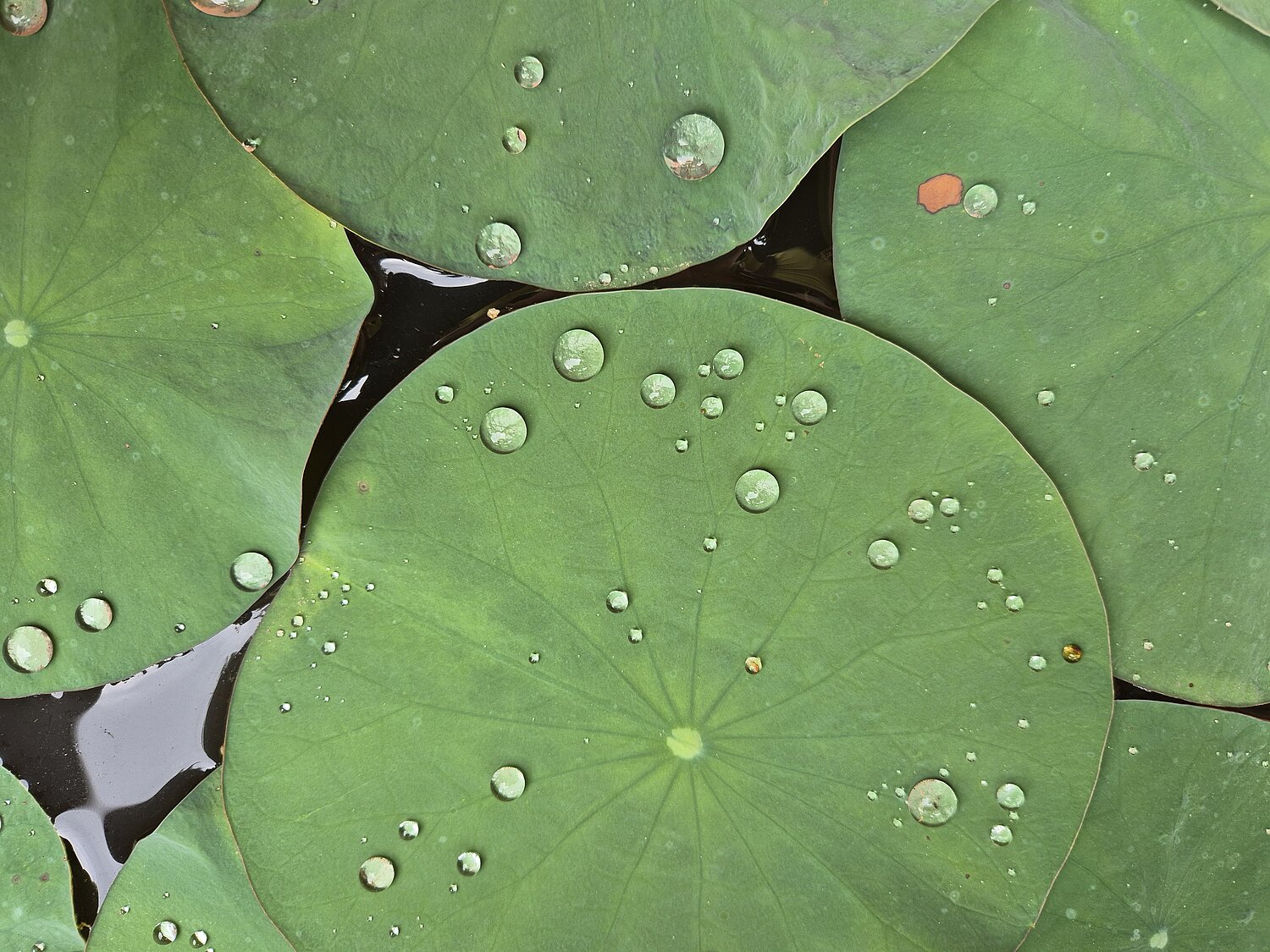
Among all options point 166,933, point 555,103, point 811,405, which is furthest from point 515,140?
point 166,933

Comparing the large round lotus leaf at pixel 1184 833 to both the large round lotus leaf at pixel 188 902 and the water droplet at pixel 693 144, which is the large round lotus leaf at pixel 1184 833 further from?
the large round lotus leaf at pixel 188 902

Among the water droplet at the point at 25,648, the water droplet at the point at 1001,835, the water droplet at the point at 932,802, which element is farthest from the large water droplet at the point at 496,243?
the water droplet at the point at 1001,835

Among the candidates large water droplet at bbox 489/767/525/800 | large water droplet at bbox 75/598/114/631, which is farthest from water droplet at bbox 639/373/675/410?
large water droplet at bbox 75/598/114/631

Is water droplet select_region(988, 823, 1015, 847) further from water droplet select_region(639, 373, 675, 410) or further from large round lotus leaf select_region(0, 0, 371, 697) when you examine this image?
Answer: large round lotus leaf select_region(0, 0, 371, 697)

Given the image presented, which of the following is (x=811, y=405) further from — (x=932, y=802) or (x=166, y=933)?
(x=166, y=933)

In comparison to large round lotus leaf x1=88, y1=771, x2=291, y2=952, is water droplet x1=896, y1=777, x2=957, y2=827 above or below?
above

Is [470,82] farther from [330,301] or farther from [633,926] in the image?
[633,926]
